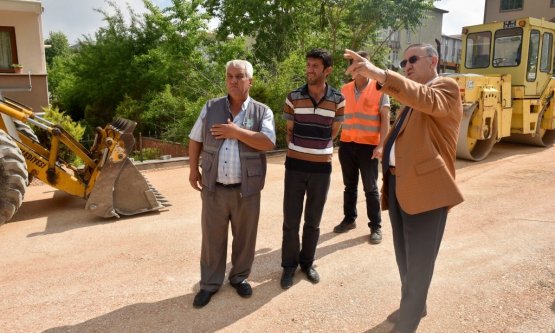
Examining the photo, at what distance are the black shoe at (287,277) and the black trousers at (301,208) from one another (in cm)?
3

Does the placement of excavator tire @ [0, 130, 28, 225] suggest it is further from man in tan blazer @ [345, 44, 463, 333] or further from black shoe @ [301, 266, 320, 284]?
man in tan blazer @ [345, 44, 463, 333]

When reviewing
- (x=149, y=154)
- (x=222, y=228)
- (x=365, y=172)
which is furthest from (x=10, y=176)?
(x=149, y=154)

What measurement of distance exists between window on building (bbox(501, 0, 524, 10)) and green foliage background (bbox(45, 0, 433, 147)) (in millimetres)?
15077

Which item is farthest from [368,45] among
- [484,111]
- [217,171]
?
[217,171]

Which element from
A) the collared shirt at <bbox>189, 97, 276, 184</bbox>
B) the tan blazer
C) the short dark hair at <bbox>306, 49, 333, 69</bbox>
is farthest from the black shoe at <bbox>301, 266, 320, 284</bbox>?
the short dark hair at <bbox>306, 49, 333, 69</bbox>

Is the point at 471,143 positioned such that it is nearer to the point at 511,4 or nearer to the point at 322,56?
the point at 322,56

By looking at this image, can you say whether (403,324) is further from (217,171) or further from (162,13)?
(162,13)

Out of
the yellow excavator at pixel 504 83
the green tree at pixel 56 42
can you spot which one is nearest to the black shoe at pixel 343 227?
the yellow excavator at pixel 504 83

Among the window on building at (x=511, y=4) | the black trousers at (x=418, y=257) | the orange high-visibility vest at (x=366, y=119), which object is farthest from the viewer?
the window on building at (x=511, y=4)

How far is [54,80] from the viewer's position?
81.3 feet

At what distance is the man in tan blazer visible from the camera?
2.64m

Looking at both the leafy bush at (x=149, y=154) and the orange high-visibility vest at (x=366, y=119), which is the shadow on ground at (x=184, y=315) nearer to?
the orange high-visibility vest at (x=366, y=119)

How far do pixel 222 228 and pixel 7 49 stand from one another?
11.4 m

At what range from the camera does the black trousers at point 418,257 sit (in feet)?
9.00
